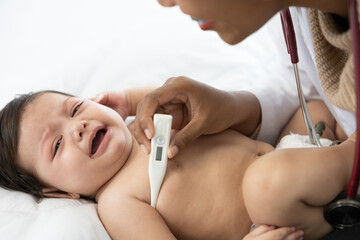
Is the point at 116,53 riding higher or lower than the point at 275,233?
higher

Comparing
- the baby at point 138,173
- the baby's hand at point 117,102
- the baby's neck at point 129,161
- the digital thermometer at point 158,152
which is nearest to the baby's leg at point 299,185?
the baby at point 138,173

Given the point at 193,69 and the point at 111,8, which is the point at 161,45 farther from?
the point at 111,8

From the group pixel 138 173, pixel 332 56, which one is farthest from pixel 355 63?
pixel 138 173

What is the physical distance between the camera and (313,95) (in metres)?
1.38

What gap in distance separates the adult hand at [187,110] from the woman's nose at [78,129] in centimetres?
15

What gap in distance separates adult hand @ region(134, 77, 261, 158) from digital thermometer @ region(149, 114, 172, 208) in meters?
0.01

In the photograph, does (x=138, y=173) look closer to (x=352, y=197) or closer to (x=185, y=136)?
(x=185, y=136)

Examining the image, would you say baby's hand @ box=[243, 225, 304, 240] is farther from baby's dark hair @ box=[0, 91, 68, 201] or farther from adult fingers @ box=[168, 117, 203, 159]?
baby's dark hair @ box=[0, 91, 68, 201]

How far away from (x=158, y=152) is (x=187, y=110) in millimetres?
155

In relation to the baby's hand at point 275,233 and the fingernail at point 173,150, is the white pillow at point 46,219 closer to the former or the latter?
the fingernail at point 173,150

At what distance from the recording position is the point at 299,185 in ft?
2.95

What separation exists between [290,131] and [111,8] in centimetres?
100

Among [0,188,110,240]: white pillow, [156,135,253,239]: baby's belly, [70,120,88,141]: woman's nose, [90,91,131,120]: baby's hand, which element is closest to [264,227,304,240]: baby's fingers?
[156,135,253,239]: baby's belly

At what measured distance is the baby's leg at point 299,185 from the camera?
35.4 inches
